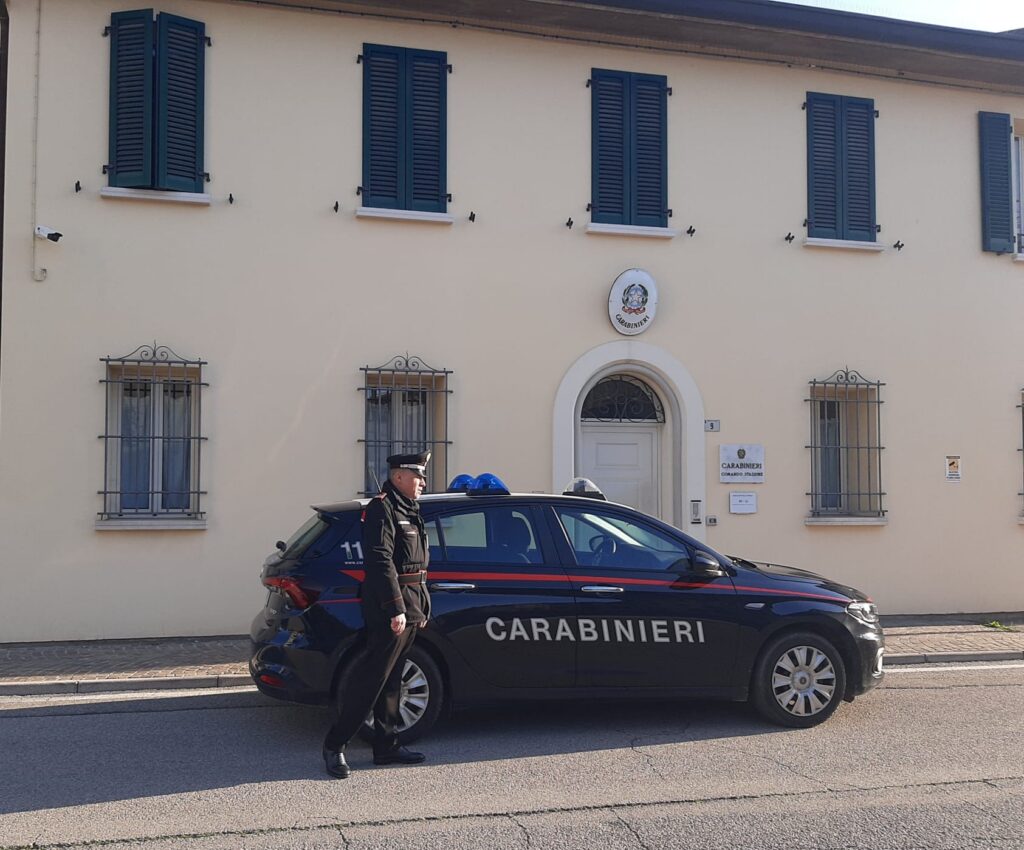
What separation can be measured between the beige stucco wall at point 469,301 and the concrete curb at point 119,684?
1.86m

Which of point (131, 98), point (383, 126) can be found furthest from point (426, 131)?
point (131, 98)

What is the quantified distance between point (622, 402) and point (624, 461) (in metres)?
0.66

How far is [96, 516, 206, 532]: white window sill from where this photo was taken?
9.99 m

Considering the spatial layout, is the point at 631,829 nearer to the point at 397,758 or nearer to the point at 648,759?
the point at 648,759

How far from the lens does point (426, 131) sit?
11008 millimetres

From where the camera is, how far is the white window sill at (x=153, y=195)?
10.2 m

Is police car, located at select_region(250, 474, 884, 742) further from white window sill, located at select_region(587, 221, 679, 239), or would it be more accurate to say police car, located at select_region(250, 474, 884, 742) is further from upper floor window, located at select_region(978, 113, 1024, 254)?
upper floor window, located at select_region(978, 113, 1024, 254)

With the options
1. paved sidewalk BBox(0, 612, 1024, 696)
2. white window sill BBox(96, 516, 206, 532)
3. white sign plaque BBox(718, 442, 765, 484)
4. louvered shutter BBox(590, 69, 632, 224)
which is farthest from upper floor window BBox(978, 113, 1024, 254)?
white window sill BBox(96, 516, 206, 532)

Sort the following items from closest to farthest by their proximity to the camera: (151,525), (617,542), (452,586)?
(452,586), (617,542), (151,525)

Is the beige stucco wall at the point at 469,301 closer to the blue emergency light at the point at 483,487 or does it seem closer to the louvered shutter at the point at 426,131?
the louvered shutter at the point at 426,131

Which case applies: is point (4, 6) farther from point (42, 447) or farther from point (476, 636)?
point (476, 636)

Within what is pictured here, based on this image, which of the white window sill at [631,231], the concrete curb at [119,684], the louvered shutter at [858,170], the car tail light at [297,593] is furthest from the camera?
the louvered shutter at [858,170]

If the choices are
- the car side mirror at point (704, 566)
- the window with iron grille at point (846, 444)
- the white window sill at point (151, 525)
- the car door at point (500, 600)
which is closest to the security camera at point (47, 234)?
the white window sill at point (151, 525)

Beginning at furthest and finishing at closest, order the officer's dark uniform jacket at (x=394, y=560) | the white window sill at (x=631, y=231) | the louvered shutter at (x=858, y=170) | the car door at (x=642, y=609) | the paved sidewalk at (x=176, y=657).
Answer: the louvered shutter at (x=858, y=170) → the white window sill at (x=631, y=231) → the paved sidewalk at (x=176, y=657) → the car door at (x=642, y=609) → the officer's dark uniform jacket at (x=394, y=560)
